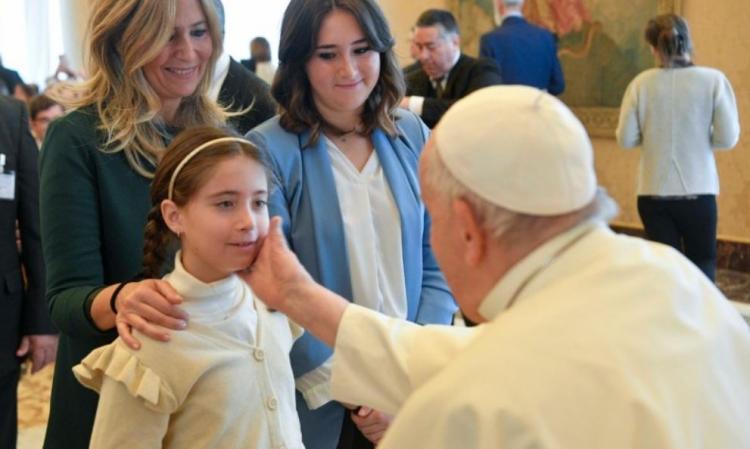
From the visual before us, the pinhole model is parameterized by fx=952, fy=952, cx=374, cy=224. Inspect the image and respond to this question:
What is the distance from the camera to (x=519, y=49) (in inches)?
273

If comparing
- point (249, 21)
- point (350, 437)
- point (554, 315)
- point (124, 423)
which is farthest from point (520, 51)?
point (249, 21)

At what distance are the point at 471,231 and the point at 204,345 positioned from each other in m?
0.88

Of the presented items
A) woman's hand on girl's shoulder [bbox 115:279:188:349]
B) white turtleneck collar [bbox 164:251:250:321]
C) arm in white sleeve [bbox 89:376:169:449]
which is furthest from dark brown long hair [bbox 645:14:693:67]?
arm in white sleeve [bbox 89:376:169:449]

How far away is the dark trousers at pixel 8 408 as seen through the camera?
12.6ft

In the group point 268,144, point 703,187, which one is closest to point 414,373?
point 268,144

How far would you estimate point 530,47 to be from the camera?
22.8ft

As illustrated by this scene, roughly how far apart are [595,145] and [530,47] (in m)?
3.34

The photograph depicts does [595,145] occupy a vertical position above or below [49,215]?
below

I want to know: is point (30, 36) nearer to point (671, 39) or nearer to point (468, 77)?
point (468, 77)

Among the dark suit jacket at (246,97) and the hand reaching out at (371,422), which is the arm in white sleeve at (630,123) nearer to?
Result: the dark suit jacket at (246,97)

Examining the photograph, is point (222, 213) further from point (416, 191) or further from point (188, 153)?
point (416, 191)

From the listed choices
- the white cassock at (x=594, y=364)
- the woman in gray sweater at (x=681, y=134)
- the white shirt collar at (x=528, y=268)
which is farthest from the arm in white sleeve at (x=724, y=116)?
the white shirt collar at (x=528, y=268)

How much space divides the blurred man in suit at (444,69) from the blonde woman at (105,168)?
10.3 ft

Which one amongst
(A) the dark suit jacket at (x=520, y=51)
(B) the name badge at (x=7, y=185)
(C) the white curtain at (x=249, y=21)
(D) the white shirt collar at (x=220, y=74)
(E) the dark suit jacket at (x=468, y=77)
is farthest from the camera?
(C) the white curtain at (x=249, y=21)
